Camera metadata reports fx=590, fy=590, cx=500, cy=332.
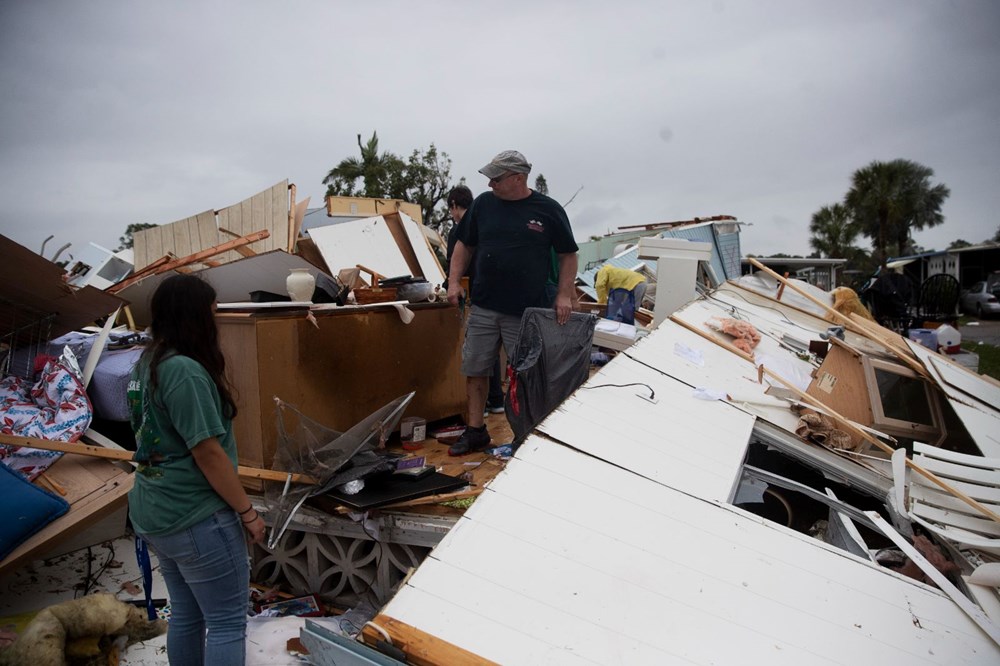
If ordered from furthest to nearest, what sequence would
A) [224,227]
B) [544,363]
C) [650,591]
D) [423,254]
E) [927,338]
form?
1. [927,338]
2. [423,254]
3. [224,227]
4. [544,363]
5. [650,591]

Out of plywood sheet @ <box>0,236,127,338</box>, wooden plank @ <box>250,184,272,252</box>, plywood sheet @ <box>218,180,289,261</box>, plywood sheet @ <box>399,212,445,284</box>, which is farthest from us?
plywood sheet @ <box>399,212,445,284</box>

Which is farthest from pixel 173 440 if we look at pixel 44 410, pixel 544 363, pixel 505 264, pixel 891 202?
pixel 891 202

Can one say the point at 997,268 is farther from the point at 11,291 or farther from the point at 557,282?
the point at 11,291

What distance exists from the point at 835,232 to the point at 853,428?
3504 centimetres

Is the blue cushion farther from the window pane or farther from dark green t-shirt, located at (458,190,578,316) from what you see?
the window pane

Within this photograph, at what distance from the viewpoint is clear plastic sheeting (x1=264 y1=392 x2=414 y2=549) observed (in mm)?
2812

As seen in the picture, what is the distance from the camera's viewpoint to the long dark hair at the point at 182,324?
1.71 meters

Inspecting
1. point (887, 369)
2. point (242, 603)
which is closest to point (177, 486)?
point (242, 603)

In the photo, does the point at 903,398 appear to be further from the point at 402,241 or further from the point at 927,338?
the point at 927,338

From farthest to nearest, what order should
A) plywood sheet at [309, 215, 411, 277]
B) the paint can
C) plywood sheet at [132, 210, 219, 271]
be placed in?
plywood sheet at [132, 210, 219, 271], plywood sheet at [309, 215, 411, 277], the paint can

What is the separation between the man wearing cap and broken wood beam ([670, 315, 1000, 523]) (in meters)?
1.51

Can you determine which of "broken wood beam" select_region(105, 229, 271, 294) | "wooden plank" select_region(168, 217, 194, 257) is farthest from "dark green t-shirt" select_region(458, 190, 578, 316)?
"wooden plank" select_region(168, 217, 194, 257)

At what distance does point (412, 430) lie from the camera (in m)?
3.83

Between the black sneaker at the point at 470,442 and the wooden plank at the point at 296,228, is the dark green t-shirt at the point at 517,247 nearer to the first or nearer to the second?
the black sneaker at the point at 470,442
